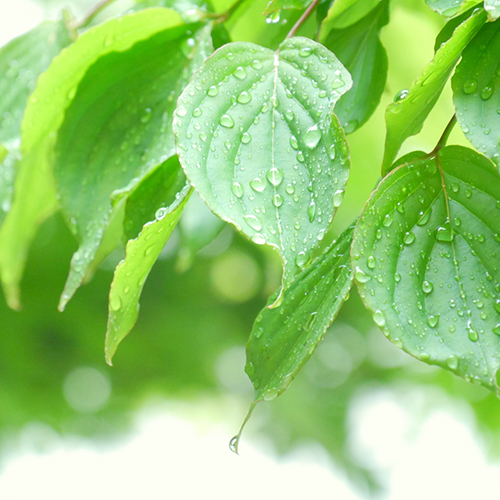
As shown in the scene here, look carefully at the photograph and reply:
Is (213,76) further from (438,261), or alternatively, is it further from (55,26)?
(55,26)

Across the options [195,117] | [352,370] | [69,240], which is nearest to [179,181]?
[195,117]

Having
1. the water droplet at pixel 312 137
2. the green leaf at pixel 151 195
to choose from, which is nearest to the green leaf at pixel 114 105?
the green leaf at pixel 151 195

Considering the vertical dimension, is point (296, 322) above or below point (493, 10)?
below

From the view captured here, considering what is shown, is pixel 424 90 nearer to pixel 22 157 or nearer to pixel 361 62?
pixel 361 62

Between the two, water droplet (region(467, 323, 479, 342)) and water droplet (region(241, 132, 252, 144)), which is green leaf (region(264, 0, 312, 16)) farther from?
water droplet (region(467, 323, 479, 342))

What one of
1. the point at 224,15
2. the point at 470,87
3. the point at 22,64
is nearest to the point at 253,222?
the point at 470,87
